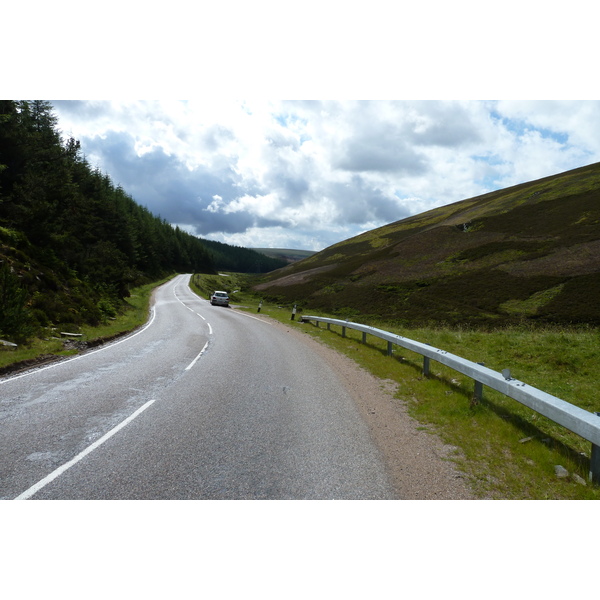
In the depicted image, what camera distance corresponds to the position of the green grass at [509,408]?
173 inches

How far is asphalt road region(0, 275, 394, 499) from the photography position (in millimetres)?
4055

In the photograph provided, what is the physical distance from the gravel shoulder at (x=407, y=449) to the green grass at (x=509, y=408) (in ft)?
0.67

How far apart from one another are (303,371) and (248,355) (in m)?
2.70

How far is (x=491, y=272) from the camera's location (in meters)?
34.9

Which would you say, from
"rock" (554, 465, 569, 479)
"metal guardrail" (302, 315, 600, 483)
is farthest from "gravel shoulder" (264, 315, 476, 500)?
"metal guardrail" (302, 315, 600, 483)

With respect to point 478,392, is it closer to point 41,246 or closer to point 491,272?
point 41,246

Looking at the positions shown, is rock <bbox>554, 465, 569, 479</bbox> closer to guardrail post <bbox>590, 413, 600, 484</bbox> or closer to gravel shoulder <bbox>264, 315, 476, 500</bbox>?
guardrail post <bbox>590, 413, 600, 484</bbox>

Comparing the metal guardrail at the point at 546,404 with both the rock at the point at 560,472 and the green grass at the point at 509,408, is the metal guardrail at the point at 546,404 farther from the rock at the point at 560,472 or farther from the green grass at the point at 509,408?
the green grass at the point at 509,408

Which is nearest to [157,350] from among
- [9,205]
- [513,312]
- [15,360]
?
[15,360]

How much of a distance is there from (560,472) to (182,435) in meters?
4.89

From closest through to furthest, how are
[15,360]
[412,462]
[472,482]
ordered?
[472,482] → [412,462] → [15,360]

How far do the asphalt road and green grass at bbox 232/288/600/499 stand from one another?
133 centimetres

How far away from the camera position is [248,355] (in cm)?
1235

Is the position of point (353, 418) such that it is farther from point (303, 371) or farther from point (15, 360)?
point (15, 360)
